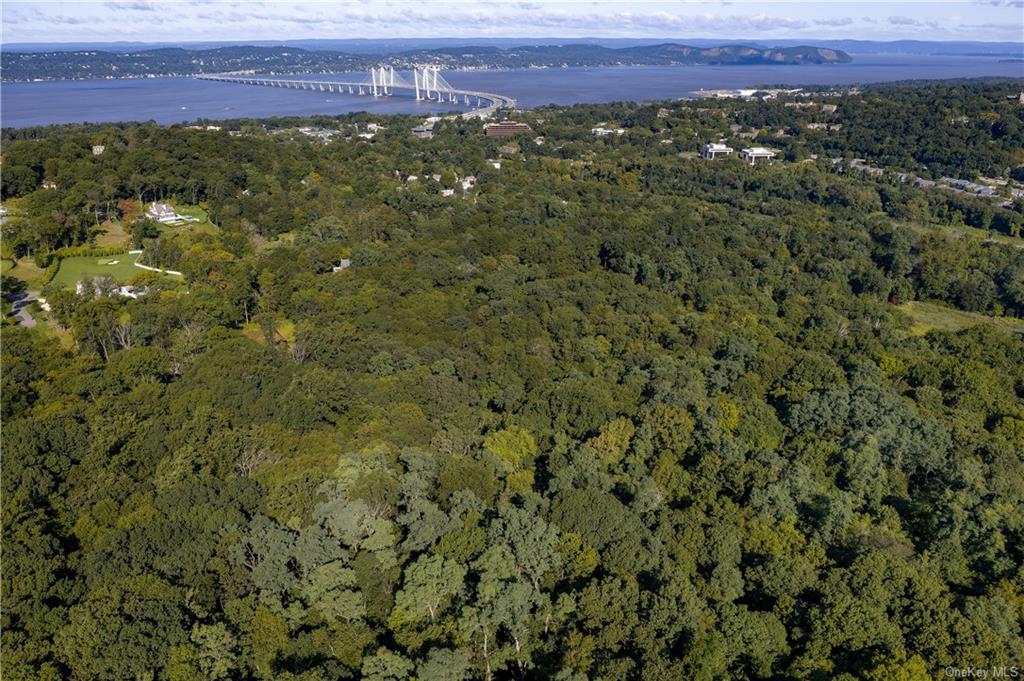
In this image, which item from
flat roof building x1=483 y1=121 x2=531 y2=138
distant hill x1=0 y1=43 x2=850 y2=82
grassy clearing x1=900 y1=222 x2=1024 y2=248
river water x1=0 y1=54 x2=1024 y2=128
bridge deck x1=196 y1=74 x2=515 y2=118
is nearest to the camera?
grassy clearing x1=900 y1=222 x2=1024 y2=248

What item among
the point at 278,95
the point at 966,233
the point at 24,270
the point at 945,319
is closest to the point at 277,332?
the point at 24,270

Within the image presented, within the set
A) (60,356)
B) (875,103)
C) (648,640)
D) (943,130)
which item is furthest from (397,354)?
(875,103)

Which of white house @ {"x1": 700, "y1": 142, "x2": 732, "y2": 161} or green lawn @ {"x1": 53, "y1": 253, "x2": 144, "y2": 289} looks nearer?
green lawn @ {"x1": 53, "y1": 253, "x2": 144, "y2": 289}

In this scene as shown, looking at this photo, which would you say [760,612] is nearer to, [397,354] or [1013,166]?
[397,354]

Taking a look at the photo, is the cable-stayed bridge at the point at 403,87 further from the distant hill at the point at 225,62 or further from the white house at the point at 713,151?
the white house at the point at 713,151

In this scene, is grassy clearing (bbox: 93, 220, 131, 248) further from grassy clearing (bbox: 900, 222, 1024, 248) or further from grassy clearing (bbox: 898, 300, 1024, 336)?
grassy clearing (bbox: 900, 222, 1024, 248)
